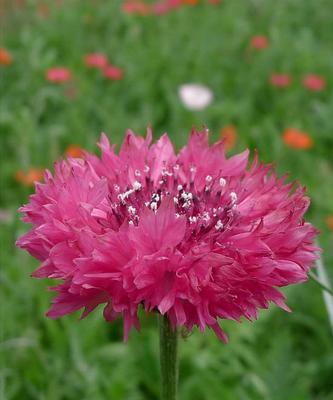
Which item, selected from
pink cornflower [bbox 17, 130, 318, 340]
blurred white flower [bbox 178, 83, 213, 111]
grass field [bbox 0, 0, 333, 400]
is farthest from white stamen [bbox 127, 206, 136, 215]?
blurred white flower [bbox 178, 83, 213, 111]

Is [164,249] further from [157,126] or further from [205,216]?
[157,126]

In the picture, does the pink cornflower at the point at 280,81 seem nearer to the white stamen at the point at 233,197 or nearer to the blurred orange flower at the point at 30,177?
the blurred orange flower at the point at 30,177

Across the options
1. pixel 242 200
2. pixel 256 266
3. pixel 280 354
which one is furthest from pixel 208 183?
pixel 280 354

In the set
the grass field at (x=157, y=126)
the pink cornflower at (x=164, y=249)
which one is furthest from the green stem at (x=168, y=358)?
the grass field at (x=157, y=126)

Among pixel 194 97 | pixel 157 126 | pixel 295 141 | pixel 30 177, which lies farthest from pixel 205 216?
pixel 157 126

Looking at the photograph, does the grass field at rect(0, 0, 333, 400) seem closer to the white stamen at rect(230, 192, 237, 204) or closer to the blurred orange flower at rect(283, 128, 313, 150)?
the blurred orange flower at rect(283, 128, 313, 150)

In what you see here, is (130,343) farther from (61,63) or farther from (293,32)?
(293,32)
